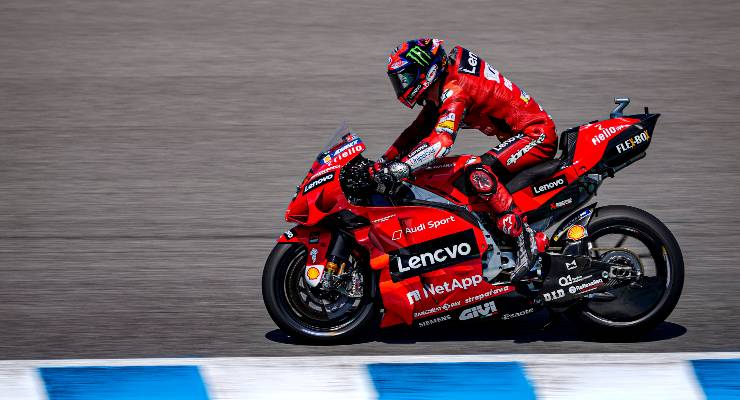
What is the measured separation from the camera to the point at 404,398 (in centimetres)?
522

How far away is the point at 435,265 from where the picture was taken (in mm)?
6312

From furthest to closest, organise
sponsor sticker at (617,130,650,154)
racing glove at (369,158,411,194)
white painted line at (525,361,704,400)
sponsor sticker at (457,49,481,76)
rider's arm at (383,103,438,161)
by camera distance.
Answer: rider's arm at (383,103,438,161)
sponsor sticker at (457,49,481,76)
sponsor sticker at (617,130,650,154)
racing glove at (369,158,411,194)
white painted line at (525,361,704,400)

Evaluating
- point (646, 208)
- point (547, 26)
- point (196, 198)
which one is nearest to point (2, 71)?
point (196, 198)

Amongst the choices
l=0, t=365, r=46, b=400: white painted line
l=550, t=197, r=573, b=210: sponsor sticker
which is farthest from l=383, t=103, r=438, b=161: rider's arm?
l=0, t=365, r=46, b=400: white painted line

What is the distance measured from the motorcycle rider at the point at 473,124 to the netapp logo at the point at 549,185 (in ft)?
0.53

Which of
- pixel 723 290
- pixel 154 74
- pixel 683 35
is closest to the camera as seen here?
pixel 723 290

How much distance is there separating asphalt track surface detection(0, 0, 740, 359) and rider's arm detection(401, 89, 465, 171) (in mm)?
1049

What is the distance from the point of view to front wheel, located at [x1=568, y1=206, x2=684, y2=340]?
20.4 feet

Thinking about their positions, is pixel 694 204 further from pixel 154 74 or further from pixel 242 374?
pixel 154 74

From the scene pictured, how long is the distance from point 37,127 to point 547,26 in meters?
6.43

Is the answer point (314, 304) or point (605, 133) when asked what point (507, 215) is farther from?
point (314, 304)

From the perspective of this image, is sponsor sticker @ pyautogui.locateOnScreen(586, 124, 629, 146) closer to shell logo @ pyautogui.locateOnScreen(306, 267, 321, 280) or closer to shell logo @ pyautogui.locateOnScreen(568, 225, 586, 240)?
shell logo @ pyautogui.locateOnScreen(568, 225, 586, 240)

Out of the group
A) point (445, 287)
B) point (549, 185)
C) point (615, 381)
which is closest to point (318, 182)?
point (445, 287)

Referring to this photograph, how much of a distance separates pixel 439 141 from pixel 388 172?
32 cm
